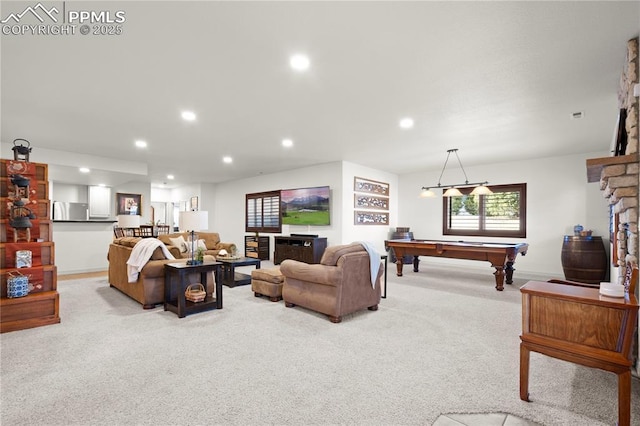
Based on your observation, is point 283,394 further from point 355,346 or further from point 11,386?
point 11,386

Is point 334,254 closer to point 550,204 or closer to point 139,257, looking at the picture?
point 139,257

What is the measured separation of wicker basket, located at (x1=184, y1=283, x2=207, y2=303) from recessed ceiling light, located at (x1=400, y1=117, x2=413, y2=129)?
3581 mm

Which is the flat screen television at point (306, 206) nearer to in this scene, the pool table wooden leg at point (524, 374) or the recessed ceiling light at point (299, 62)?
the recessed ceiling light at point (299, 62)

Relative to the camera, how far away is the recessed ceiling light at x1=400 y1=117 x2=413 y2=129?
14.1 ft

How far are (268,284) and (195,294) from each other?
37.3 inches

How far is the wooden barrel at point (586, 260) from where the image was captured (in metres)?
5.24

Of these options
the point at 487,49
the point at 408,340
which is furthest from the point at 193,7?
the point at 408,340

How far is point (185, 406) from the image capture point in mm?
1814

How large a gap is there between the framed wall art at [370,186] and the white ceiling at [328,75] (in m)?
2.09

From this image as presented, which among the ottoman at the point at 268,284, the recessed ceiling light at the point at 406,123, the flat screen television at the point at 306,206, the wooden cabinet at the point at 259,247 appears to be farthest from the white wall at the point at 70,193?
the recessed ceiling light at the point at 406,123

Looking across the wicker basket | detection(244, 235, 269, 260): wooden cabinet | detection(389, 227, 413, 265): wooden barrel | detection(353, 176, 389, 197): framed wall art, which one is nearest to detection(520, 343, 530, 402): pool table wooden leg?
the wicker basket

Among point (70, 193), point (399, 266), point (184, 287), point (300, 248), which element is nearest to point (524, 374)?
point (184, 287)

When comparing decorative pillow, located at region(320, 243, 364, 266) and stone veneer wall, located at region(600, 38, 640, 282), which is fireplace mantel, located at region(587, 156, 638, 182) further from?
decorative pillow, located at region(320, 243, 364, 266)

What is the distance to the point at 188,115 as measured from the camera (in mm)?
4125
